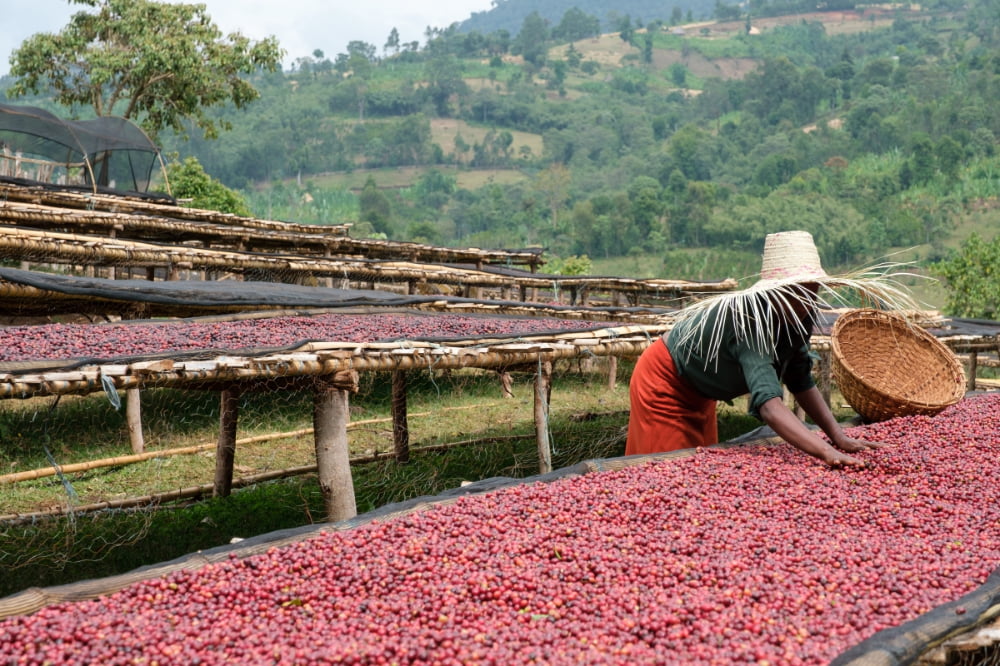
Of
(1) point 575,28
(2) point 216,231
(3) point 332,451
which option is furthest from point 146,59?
(1) point 575,28

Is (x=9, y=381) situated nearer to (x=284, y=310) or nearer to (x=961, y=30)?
(x=284, y=310)

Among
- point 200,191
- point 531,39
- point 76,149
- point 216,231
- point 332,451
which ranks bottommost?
point 332,451

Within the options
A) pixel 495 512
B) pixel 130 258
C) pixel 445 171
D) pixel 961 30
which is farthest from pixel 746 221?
pixel 961 30

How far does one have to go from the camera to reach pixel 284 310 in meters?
4.87

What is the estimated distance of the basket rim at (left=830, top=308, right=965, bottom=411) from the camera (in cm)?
357

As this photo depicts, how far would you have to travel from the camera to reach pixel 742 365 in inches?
109

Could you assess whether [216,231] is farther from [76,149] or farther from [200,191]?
[200,191]

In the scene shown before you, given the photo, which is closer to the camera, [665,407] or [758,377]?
[758,377]

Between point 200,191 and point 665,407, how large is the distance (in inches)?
596

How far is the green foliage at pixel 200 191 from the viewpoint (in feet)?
53.8

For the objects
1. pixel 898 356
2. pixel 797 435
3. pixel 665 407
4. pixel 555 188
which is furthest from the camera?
pixel 555 188

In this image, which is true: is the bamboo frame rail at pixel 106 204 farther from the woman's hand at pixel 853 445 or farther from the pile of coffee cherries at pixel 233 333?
the woman's hand at pixel 853 445

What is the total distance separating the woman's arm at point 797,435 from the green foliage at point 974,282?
591 inches

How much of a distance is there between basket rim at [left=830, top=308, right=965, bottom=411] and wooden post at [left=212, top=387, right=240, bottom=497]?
2.89 m
